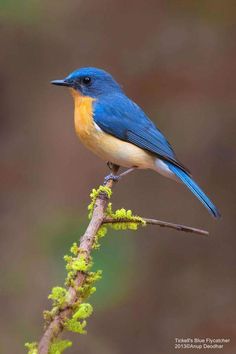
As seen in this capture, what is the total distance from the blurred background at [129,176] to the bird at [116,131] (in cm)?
181

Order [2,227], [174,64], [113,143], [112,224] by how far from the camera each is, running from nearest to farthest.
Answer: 1. [112,224]
2. [113,143]
3. [2,227]
4. [174,64]

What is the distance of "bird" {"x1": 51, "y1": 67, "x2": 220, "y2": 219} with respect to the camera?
366 centimetres

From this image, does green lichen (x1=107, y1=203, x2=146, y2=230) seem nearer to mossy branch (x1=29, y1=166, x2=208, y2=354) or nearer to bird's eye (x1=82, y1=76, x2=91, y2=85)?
mossy branch (x1=29, y1=166, x2=208, y2=354)

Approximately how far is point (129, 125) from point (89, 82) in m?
0.38

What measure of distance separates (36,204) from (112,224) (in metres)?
4.16

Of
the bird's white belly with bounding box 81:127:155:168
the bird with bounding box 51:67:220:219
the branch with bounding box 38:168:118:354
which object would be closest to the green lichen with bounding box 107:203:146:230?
the branch with bounding box 38:168:118:354

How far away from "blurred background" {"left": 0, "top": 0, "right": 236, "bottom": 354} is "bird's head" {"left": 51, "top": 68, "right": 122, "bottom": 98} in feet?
6.04

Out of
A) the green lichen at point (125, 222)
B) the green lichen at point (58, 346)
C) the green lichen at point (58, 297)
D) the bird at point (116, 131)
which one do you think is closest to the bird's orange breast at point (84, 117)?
the bird at point (116, 131)

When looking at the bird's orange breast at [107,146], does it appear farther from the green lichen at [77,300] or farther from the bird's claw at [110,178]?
the green lichen at [77,300]

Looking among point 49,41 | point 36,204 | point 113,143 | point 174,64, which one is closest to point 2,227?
point 36,204

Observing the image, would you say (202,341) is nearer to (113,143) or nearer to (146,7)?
(113,143)

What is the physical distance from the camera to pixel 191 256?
6156 millimetres

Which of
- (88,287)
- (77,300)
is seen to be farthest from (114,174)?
(77,300)

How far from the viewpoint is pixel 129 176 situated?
248 inches
